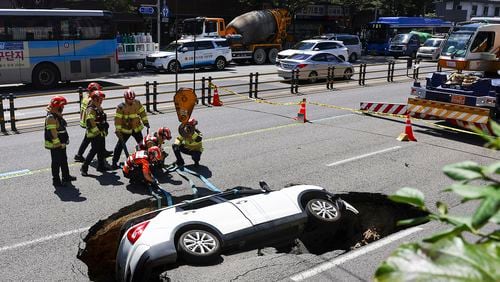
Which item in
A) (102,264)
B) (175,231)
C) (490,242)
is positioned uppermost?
(490,242)

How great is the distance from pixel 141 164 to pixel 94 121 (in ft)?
5.50

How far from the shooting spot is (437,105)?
563 inches

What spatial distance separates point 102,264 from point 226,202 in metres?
1.76

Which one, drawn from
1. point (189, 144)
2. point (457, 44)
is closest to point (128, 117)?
point (189, 144)

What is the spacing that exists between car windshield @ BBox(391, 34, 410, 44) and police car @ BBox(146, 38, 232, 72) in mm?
19751

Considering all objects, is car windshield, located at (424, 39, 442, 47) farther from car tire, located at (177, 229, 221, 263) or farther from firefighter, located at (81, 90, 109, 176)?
car tire, located at (177, 229, 221, 263)

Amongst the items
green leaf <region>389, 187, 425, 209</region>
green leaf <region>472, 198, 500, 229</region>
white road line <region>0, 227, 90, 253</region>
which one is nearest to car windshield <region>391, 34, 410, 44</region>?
white road line <region>0, 227, 90, 253</region>

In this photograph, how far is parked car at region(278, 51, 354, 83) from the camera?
79.4 ft

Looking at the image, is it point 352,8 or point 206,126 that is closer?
point 206,126

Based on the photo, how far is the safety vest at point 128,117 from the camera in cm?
1044

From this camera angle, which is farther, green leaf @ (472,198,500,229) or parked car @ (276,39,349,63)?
parked car @ (276,39,349,63)

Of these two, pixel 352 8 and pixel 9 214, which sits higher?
pixel 352 8

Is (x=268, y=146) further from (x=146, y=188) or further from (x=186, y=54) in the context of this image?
(x=186, y=54)

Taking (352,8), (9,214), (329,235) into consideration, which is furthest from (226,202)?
(352,8)
